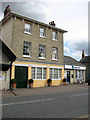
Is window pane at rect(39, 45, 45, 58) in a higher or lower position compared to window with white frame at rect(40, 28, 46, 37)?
lower

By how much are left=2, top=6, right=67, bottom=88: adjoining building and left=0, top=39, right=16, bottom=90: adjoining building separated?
1.45 meters

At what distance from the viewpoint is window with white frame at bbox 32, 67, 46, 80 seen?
18734 millimetres

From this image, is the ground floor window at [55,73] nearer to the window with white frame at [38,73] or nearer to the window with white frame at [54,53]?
the window with white frame at [38,73]

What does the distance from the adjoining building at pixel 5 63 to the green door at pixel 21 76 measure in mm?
1927

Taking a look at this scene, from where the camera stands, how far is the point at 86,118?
497cm

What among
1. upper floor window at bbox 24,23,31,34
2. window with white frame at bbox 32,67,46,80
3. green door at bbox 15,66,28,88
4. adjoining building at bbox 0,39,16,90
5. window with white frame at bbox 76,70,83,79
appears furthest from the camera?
window with white frame at bbox 76,70,83,79

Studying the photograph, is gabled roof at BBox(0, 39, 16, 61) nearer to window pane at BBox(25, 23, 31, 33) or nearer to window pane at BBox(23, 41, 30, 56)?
window pane at BBox(23, 41, 30, 56)

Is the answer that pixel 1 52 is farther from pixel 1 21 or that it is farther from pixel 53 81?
pixel 53 81

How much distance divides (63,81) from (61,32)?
8568 millimetres

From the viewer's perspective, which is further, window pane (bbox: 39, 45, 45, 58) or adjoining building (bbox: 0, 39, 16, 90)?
window pane (bbox: 39, 45, 45, 58)

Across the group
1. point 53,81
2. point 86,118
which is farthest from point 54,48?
point 86,118

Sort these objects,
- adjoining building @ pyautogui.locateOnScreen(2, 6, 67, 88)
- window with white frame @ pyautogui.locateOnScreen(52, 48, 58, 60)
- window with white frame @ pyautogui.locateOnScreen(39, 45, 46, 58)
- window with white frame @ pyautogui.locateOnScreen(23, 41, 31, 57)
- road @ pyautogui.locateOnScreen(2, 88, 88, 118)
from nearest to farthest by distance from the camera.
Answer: road @ pyautogui.locateOnScreen(2, 88, 88, 118) < adjoining building @ pyautogui.locateOnScreen(2, 6, 67, 88) < window with white frame @ pyautogui.locateOnScreen(23, 41, 31, 57) < window with white frame @ pyautogui.locateOnScreen(39, 45, 46, 58) < window with white frame @ pyautogui.locateOnScreen(52, 48, 58, 60)

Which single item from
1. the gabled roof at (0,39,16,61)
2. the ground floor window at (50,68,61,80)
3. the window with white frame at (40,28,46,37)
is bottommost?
the ground floor window at (50,68,61,80)

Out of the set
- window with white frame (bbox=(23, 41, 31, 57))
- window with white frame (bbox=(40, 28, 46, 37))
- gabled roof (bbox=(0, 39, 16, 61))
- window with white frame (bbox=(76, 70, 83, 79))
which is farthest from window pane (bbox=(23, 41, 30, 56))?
window with white frame (bbox=(76, 70, 83, 79))
